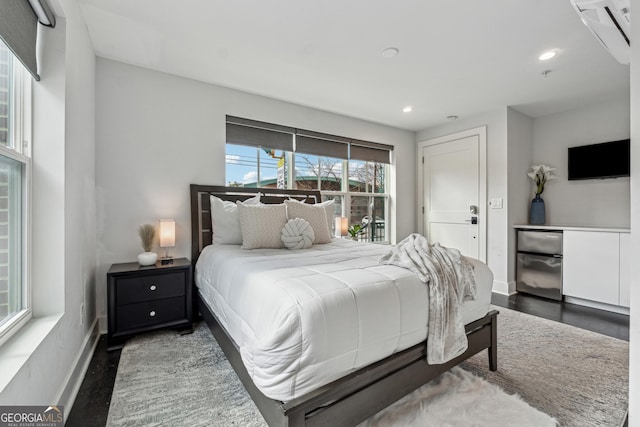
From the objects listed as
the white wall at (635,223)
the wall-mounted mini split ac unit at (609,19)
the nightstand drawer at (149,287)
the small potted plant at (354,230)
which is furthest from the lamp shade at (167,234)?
the wall-mounted mini split ac unit at (609,19)

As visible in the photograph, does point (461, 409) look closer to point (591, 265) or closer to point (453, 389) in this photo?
point (453, 389)

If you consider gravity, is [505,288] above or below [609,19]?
below

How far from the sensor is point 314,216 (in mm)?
3053

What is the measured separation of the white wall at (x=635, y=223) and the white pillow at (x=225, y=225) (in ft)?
8.79

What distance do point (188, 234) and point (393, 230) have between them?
10.4 feet

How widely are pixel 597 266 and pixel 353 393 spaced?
3.62 meters

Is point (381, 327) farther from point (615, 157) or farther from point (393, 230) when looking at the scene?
point (615, 157)

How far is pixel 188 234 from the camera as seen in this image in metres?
3.03

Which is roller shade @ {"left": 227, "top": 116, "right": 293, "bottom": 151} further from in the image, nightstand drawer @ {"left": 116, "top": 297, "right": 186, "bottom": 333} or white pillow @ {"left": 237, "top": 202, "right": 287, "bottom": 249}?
nightstand drawer @ {"left": 116, "top": 297, "right": 186, "bottom": 333}

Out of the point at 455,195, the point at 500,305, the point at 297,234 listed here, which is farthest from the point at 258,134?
the point at 500,305

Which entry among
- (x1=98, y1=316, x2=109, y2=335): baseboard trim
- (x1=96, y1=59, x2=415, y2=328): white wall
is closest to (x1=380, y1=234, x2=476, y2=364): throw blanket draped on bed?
(x1=96, y1=59, x2=415, y2=328): white wall

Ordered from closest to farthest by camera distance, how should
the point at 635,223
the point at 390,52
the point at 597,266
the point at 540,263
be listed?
the point at 635,223 < the point at 390,52 < the point at 597,266 < the point at 540,263

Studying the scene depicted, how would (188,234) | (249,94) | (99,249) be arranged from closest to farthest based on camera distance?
(99,249) → (188,234) → (249,94)

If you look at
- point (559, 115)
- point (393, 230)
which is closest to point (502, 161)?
point (559, 115)
